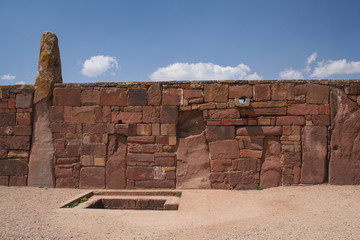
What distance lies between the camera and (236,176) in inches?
259

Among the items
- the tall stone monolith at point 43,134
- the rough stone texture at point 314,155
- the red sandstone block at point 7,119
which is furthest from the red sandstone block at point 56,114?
the rough stone texture at point 314,155

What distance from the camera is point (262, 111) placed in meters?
6.58

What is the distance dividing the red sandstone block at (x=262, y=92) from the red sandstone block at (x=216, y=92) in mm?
702

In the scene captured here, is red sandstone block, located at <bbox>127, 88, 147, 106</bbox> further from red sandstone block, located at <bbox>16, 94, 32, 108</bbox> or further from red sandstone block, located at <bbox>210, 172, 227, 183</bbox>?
red sandstone block, located at <bbox>16, 94, 32, 108</bbox>

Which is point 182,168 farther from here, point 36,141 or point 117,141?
point 36,141

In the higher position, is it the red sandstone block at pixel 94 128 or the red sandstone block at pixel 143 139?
the red sandstone block at pixel 94 128

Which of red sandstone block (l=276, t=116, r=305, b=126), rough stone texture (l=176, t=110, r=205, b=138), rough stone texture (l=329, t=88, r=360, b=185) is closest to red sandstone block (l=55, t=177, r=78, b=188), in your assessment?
rough stone texture (l=176, t=110, r=205, b=138)

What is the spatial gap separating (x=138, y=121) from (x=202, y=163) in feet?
6.24

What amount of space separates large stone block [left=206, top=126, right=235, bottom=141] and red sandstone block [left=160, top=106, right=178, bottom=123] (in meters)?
0.89

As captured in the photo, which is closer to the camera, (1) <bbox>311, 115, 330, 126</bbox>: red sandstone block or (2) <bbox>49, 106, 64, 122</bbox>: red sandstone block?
(1) <bbox>311, 115, 330, 126</bbox>: red sandstone block

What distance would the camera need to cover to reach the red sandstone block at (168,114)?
6.70 m

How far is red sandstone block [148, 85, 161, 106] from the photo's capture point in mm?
6721

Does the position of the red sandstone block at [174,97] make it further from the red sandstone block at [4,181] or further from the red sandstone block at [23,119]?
the red sandstone block at [4,181]

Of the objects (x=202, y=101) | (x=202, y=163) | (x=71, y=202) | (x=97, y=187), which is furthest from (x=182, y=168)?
(x=71, y=202)
